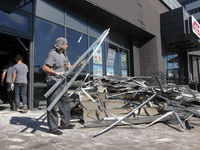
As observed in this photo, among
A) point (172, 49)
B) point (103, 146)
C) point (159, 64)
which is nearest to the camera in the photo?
point (103, 146)

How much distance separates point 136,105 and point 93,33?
5.38m

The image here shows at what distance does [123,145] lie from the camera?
7.16 ft

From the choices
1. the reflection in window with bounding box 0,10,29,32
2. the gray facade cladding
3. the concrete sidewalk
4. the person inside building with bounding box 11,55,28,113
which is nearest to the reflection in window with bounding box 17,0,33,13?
the reflection in window with bounding box 0,10,29,32

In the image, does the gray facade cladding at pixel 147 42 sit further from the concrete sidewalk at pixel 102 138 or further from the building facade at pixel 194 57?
the concrete sidewalk at pixel 102 138

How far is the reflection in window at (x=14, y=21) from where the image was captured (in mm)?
4672

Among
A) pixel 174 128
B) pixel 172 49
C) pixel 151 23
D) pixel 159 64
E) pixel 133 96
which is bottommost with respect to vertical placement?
pixel 174 128

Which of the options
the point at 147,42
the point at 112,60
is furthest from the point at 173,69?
the point at 112,60

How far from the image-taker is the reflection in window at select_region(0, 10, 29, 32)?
15.3 feet

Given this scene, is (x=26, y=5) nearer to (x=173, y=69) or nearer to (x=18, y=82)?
(x=18, y=82)

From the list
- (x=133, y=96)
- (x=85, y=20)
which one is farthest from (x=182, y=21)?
(x=133, y=96)

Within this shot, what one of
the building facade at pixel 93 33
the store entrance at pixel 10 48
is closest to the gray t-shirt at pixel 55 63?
the building facade at pixel 93 33

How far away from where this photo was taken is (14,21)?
16.1 ft

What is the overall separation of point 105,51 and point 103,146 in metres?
7.00

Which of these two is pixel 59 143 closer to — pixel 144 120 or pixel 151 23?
pixel 144 120
